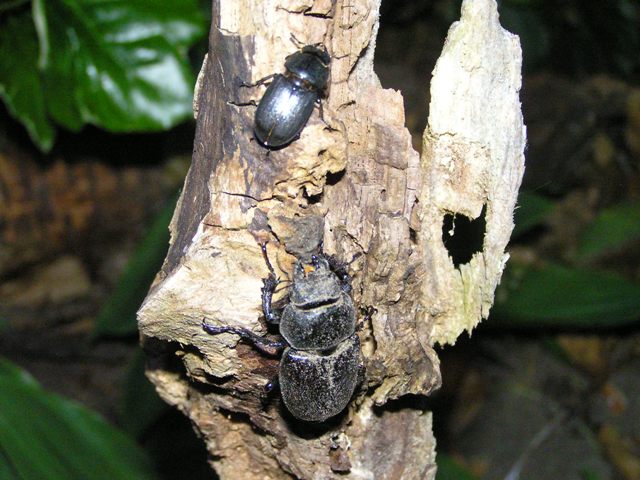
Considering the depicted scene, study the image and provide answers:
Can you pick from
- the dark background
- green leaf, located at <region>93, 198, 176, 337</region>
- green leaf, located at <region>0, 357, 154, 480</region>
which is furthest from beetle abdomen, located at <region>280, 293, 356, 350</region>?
the dark background

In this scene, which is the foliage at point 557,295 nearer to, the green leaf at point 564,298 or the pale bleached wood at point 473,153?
the green leaf at point 564,298

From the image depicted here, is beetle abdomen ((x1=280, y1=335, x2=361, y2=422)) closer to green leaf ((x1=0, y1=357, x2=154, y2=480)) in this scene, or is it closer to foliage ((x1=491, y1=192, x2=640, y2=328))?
green leaf ((x1=0, y1=357, x2=154, y2=480))

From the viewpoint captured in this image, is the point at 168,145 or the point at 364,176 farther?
the point at 168,145

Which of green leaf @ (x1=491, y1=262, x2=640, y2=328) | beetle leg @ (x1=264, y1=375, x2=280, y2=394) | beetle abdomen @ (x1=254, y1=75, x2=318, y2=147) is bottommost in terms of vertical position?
green leaf @ (x1=491, y1=262, x2=640, y2=328)

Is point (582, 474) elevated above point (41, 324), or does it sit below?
below

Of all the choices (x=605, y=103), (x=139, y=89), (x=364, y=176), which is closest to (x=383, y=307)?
(x=364, y=176)

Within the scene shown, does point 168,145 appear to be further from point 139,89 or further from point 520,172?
point 520,172
